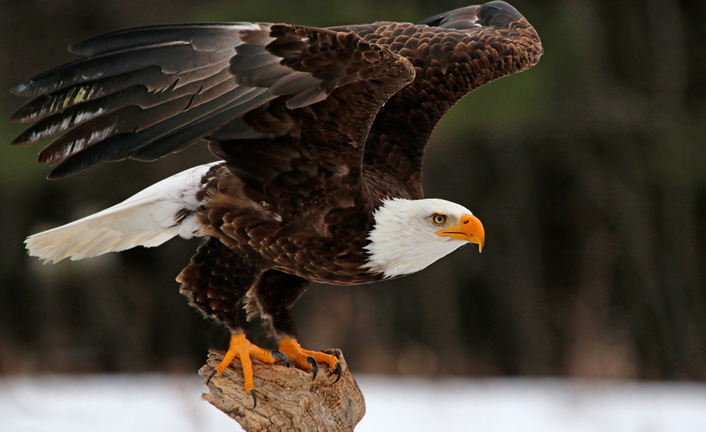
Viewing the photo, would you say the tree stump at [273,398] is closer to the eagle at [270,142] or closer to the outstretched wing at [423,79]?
the eagle at [270,142]

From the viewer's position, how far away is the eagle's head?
2967mm

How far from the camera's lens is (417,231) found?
298 centimetres

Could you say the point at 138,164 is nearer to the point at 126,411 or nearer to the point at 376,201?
the point at 126,411

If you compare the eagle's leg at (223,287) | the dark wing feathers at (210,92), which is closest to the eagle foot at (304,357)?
the eagle's leg at (223,287)

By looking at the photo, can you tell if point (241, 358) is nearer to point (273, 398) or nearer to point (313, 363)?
point (273, 398)

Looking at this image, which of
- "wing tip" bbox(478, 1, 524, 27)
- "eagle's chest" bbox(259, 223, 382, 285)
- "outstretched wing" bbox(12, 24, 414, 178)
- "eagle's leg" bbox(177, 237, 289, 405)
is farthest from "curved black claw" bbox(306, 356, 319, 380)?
"wing tip" bbox(478, 1, 524, 27)

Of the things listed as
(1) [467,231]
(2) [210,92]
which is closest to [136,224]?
(2) [210,92]

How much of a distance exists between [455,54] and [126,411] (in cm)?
321

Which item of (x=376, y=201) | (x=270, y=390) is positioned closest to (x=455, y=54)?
(x=376, y=201)

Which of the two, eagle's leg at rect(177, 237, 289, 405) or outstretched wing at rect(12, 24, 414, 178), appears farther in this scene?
eagle's leg at rect(177, 237, 289, 405)

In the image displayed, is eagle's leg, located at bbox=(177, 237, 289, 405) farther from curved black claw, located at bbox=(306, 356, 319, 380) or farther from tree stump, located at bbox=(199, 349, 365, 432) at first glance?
curved black claw, located at bbox=(306, 356, 319, 380)

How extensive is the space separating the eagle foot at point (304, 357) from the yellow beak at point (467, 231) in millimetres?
860

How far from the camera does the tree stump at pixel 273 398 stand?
10.8 feet

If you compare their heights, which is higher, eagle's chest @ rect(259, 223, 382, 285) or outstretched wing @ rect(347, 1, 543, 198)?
outstretched wing @ rect(347, 1, 543, 198)
